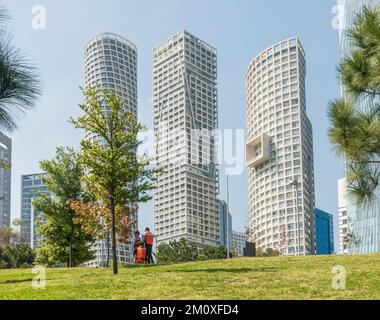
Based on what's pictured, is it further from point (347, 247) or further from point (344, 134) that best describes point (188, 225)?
point (344, 134)

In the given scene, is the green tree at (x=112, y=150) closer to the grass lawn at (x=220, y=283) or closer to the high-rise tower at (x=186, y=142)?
the grass lawn at (x=220, y=283)

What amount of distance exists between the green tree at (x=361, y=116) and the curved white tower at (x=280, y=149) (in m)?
149

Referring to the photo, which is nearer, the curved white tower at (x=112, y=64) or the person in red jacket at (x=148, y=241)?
the person in red jacket at (x=148, y=241)

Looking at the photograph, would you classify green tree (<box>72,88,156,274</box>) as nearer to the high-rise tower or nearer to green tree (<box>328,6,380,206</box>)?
green tree (<box>328,6,380,206</box>)

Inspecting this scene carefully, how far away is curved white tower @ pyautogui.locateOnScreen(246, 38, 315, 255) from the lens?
176 metres

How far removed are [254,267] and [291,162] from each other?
515 feet

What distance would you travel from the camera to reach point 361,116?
677 inches

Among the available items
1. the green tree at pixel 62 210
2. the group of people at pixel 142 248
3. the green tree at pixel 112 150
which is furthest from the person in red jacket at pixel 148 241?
the green tree at pixel 62 210

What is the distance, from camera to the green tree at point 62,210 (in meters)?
41.8

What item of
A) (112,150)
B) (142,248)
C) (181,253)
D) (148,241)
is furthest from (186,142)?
(112,150)

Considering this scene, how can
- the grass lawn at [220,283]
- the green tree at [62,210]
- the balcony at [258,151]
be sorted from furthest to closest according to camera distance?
the balcony at [258,151] → the green tree at [62,210] → the grass lawn at [220,283]

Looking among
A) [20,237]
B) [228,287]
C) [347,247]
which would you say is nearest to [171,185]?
[20,237]

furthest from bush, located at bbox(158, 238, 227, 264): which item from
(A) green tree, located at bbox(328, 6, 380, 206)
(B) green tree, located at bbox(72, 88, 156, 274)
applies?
(A) green tree, located at bbox(328, 6, 380, 206)

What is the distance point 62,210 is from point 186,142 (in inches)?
5125
